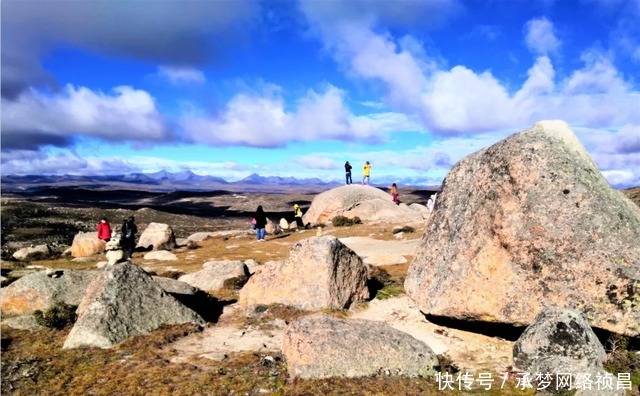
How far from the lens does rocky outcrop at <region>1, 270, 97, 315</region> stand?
1792 cm

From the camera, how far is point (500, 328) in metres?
13.4

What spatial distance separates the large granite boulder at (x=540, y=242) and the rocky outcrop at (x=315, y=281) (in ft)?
13.9

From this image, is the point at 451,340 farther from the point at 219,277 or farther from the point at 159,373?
the point at 219,277

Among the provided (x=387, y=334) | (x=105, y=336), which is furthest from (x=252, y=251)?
(x=387, y=334)

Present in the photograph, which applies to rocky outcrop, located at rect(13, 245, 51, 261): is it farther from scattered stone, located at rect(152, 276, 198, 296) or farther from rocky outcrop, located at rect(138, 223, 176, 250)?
scattered stone, located at rect(152, 276, 198, 296)

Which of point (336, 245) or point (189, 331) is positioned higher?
point (336, 245)

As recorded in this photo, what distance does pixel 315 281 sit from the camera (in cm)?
1784

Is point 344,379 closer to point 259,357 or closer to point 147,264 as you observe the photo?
point 259,357

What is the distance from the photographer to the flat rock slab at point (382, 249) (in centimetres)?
2586

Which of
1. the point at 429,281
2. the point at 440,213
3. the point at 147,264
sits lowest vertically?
the point at 147,264

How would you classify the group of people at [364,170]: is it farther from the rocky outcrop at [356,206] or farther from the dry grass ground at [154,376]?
the dry grass ground at [154,376]

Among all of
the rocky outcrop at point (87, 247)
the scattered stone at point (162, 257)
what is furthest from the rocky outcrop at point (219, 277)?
the rocky outcrop at point (87, 247)

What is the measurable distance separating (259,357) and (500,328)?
7.00 metres

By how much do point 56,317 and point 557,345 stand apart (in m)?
16.1
